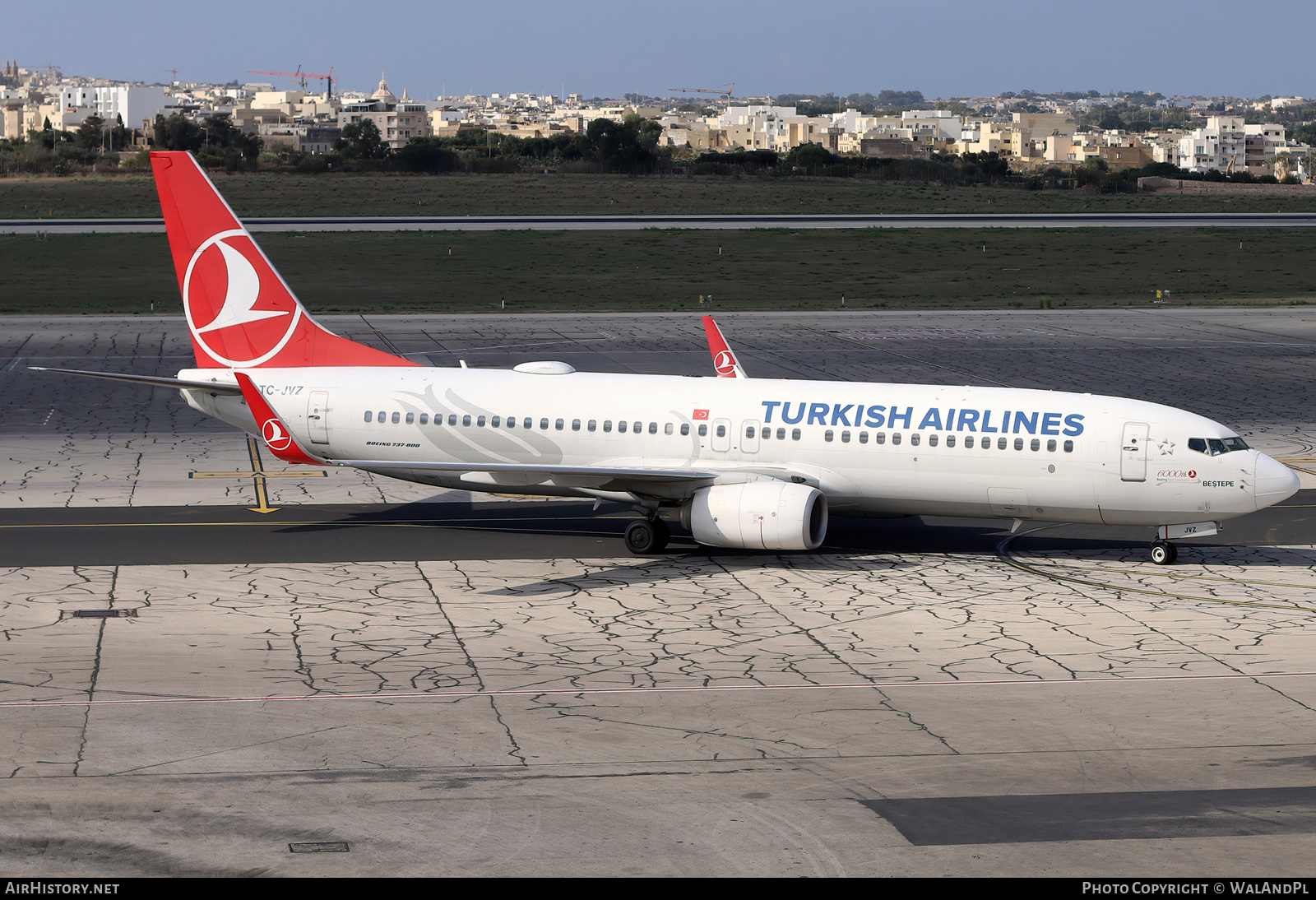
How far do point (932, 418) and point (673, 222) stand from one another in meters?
94.2

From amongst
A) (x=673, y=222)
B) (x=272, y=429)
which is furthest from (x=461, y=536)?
(x=673, y=222)

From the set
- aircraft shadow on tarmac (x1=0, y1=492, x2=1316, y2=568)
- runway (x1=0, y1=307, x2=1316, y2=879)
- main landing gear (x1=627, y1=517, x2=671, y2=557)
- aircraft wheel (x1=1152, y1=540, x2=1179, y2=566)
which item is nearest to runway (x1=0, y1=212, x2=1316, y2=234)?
runway (x1=0, y1=307, x2=1316, y2=879)

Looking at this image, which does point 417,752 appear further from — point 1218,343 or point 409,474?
point 1218,343

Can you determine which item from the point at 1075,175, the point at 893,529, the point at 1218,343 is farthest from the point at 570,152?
the point at 893,529

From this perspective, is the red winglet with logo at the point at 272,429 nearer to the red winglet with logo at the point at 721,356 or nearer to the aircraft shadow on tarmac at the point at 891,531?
the aircraft shadow on tarmac at the point at 891,531

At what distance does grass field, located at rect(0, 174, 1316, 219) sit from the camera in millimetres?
136875

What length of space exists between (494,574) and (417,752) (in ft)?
37.2

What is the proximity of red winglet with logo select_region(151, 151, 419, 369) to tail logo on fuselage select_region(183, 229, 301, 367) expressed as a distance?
0.8 inches

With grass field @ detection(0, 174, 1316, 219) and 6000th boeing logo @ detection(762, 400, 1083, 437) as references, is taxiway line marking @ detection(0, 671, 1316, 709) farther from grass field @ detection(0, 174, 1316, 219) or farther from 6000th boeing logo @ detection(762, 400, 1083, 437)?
grass field @ detection(0, 174, 1316, 219)

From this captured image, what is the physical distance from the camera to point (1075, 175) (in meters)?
192

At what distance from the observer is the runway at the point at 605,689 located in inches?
714

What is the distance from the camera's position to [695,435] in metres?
34.4

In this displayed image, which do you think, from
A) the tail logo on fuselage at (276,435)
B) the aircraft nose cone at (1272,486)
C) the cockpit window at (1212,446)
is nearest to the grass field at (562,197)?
the tail logo on fuselage at (276,435)

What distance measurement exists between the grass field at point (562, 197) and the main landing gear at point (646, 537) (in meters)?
104
